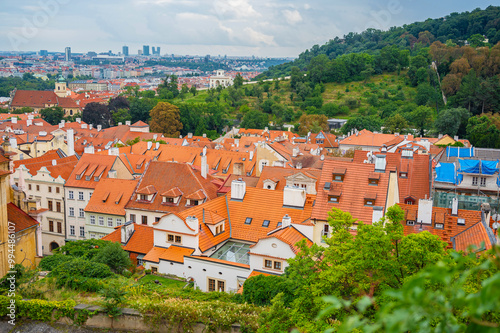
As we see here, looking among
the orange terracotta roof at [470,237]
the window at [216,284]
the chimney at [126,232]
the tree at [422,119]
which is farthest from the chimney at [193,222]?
the tree at [422,119]

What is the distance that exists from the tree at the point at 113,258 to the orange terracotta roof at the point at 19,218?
3807 mm

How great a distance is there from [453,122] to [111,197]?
67272mm

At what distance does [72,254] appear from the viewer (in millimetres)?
24797

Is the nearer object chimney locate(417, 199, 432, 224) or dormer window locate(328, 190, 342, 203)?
chimney locate(417, 199, 432, 224)

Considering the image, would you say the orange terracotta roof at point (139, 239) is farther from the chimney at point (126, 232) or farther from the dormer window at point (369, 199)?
the dormer window at point (369, 199)

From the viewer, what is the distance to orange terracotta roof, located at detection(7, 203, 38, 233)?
22.3 m

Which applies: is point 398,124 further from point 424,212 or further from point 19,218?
point 19,218

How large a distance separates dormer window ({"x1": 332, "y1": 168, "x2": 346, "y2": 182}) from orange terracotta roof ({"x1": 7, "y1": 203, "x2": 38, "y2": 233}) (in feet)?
57.8

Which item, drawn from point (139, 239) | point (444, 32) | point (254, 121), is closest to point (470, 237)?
point (139, 239)

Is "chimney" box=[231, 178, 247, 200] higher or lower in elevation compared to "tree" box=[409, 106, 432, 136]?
lower

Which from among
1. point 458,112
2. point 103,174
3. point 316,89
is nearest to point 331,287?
point 103,174

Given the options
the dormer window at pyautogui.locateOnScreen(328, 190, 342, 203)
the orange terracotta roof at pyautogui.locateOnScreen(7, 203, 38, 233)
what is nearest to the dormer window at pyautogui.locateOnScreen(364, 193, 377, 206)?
the dormer window at pyautogui.locateOnScreen(328, 190, 342, 203)

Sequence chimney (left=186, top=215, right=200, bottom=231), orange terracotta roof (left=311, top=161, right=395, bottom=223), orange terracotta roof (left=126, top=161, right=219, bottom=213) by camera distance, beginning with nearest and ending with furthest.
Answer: chimney (left=186, top=215, right=200, bottom=231) < orange terracotta roof (left=311, top=161, right=395, bottom=223) < orange terracotta roof (left=126, top=161, right=219, bottom=213)

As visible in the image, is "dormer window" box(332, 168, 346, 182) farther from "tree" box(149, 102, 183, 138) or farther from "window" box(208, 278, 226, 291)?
"tree" box(149, 102, 183, 138)
